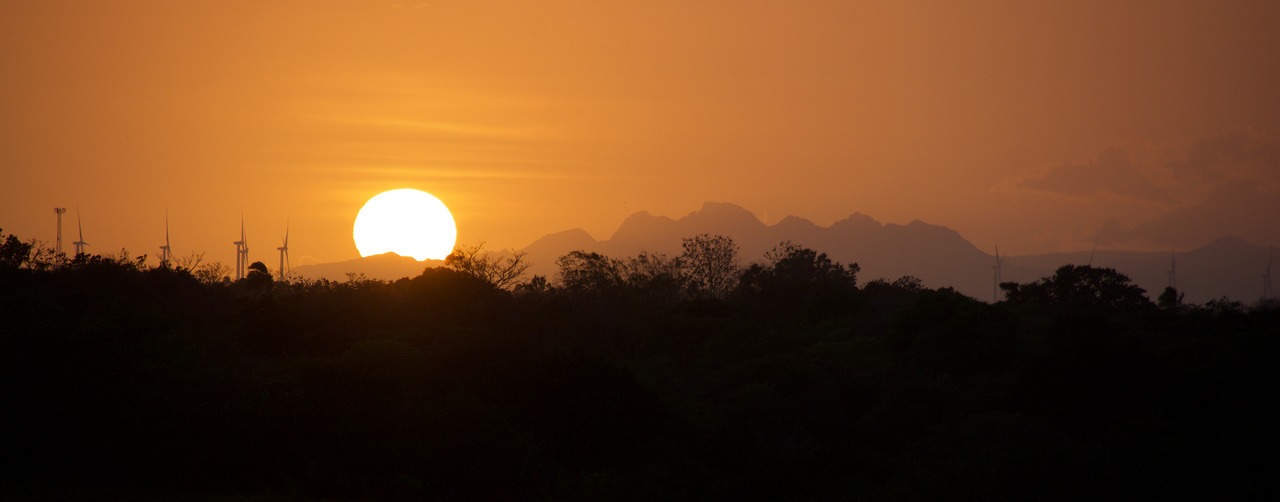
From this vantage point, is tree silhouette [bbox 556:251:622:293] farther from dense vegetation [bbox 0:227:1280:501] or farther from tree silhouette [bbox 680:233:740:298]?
dense vegetation [bbox 0:227:1280:501]

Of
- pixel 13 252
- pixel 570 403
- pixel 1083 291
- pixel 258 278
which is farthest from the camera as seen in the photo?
pixel 1083 291

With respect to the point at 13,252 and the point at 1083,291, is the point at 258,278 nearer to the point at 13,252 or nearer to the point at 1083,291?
the point at 13,252

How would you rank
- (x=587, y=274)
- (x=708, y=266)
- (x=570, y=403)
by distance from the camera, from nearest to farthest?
(x=570, y=403)
(x=587, y=274)
(x=708, y=266)

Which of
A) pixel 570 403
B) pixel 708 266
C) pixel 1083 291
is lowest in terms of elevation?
pixel 570 403

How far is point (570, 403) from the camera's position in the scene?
3400 cm

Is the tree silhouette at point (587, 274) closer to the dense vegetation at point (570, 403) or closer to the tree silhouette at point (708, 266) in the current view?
the tree silhouette at point (708, 266)

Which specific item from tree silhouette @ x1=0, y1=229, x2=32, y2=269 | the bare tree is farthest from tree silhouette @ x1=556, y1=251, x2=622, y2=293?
tree silhouette @ x1=0, y1=229, x2=32, y2=269

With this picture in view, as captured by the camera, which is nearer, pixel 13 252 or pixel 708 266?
pixel 13 252

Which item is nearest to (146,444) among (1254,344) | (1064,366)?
(1064,366)

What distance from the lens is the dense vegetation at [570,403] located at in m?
28.7

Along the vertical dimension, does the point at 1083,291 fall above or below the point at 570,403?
above

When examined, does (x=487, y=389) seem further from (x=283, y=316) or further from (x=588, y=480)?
(x=283, y=316)

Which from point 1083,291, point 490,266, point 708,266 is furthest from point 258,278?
point 1083,291

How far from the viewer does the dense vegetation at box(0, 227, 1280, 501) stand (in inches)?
1130
